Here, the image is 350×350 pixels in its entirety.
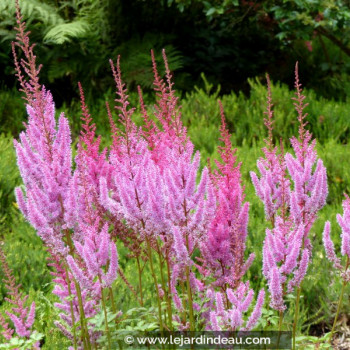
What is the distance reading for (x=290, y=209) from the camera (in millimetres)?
1820

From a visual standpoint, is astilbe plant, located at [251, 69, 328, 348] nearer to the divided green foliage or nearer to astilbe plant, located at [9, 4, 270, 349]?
astilbe plant, located at [9, 4, 270, 349]

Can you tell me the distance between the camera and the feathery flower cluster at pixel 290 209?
167 centimetres

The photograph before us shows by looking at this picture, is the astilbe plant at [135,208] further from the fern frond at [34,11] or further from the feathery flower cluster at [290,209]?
the fern frond at [34,11]

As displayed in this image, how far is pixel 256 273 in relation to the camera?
345cm

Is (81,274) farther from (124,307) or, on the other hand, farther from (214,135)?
(214,135)

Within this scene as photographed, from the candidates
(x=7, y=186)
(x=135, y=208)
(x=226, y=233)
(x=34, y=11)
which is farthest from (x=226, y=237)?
(x=34, y=11)

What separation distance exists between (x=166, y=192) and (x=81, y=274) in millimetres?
362

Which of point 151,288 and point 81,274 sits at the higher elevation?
point 81,274

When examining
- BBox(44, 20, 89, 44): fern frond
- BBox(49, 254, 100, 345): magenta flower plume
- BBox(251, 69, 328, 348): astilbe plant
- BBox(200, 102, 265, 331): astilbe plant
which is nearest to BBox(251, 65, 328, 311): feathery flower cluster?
BBox(251, 69, 328, 348): astilbe plant

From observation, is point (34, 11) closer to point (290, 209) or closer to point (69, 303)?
point (69, 303)

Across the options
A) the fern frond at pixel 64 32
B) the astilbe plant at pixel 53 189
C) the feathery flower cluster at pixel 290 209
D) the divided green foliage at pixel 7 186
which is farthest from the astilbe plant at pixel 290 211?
the fern frond at pixel 64 32

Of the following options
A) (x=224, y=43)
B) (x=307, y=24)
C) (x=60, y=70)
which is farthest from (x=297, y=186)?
(x=224, y=43)

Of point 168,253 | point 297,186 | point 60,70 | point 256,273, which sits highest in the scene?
point 60,70

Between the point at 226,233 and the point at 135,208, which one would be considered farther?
the point at 226,233
